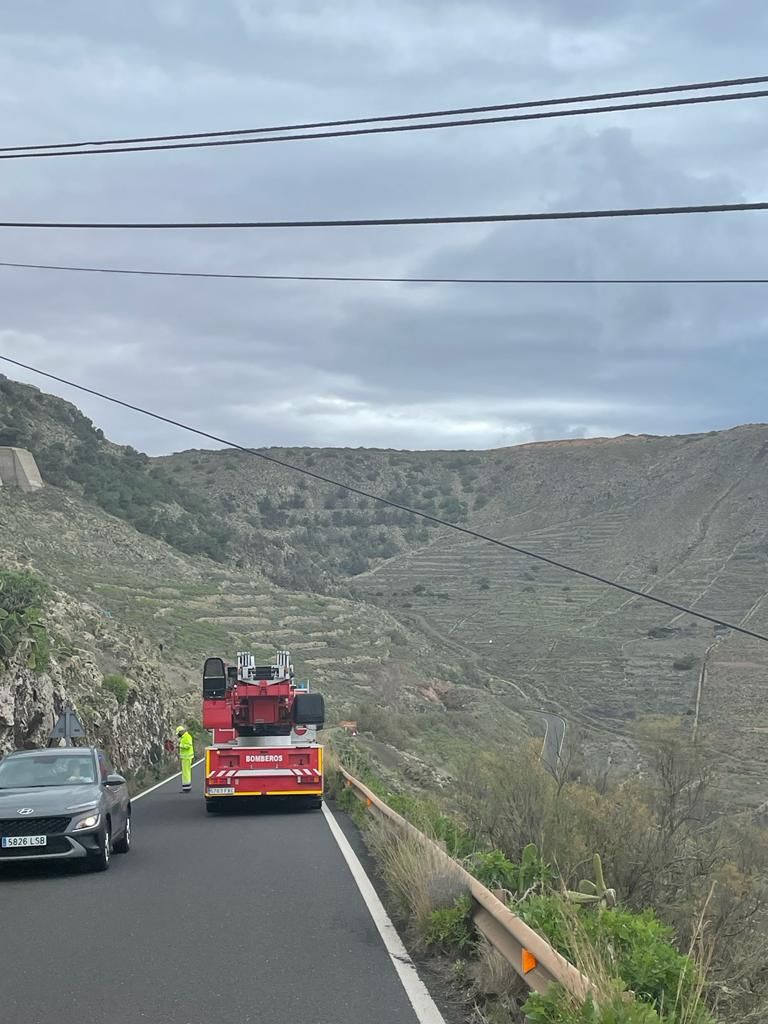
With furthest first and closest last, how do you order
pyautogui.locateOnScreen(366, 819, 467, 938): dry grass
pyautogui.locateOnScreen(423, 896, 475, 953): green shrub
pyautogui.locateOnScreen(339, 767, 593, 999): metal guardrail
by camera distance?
pyautogui.locateOnScreen(366, 819, 467, 938): dry grass → pyautogui.locateOnScreen(423, 896, 475, 953): green shrub → pyautogui.locateOnScreen(339, 767, 593, 999): metal guardrail

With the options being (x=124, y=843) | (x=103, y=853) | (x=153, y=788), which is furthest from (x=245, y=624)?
(x=103, y=853)

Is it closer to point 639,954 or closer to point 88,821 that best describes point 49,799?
point 88,821

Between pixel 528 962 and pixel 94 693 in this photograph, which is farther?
pixel 94 693

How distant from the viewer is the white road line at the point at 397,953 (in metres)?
7.11

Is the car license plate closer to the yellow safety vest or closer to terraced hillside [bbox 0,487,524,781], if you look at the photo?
the yellow safety vest

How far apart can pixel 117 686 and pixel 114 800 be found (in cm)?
2090

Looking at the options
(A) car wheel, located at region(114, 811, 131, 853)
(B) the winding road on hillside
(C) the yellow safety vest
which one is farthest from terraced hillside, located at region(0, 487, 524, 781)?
(A) car wheel, located at region(114, 811, 131, 853)

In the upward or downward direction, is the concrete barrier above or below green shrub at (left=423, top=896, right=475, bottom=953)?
above

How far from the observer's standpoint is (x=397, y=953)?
8891 mm

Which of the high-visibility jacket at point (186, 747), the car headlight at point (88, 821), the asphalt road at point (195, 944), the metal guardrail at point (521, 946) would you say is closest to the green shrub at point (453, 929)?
the metal guardrail at point (521, 946)

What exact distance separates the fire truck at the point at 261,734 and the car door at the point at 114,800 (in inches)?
257

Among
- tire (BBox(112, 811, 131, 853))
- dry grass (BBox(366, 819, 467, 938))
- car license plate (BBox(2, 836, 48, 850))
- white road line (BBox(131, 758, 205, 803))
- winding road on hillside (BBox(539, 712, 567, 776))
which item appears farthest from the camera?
winding road on hillside (BBox(539, 712, 567, 776))

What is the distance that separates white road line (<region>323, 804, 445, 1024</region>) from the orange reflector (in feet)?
2.09

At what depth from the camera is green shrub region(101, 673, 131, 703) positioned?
34.2 meters
